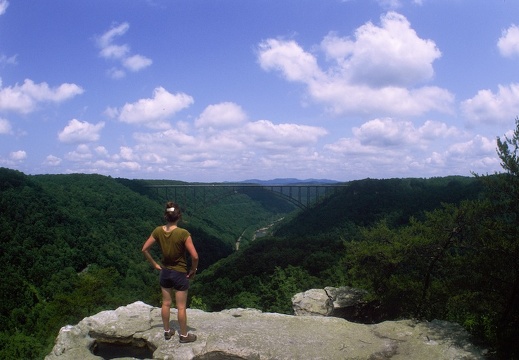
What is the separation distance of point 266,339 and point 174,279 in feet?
7.58

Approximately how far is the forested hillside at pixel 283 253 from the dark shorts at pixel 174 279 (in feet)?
20.6

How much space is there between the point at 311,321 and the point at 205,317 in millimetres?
2584

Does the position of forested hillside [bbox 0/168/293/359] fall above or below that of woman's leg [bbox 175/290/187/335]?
below

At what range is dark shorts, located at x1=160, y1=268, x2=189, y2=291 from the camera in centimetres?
683

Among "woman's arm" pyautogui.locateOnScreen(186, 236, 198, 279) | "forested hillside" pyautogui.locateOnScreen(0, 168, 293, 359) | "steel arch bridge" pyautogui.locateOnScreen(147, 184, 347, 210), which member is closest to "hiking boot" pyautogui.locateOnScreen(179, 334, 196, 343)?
"woman's arm" pyautogui.locateOnScreen(186, 236, 198, 279)

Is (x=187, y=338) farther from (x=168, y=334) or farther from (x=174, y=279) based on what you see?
(x=174, y=279)

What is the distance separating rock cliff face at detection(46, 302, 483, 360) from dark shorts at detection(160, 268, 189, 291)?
1.21 m

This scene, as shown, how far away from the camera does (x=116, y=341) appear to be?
26.5 feet

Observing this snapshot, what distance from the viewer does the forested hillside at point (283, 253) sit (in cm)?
939

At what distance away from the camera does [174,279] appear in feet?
22.4

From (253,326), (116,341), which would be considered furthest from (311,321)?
(116,341)

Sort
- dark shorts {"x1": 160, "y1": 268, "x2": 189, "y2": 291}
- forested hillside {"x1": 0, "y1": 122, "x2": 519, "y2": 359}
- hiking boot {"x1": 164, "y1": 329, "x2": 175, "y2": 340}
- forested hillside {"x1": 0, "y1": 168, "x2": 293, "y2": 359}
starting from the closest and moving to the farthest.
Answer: dark shorts {"x1": 160, "y1": 268, "x2": 189, "y2": 291} < hiking boot {"x1": 164, "y1": 329, "x2": 175, "y2": 340} < forested hillside {"x1": 0, "y1": 122, "x2": 519, "y2": 359} < forested hillside {"x1": 0, "y1": 168, "x2": 293, "y2": 359}

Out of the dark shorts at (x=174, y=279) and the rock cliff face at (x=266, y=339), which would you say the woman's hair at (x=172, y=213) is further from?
the rock cliff face at (x=266, y=339)

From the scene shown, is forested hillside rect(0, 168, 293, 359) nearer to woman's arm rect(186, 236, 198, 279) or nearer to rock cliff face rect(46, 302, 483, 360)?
rock cliff face rect(46, 302, 483, 360)
